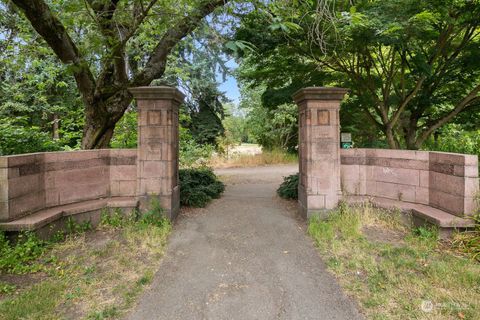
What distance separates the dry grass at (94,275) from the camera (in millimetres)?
2734

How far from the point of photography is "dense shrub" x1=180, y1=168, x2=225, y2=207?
20.6 feet

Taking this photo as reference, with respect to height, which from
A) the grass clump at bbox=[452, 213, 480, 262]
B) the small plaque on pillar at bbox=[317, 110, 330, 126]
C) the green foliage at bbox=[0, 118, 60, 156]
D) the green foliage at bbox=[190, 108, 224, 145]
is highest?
the green foliage at bbox=[190, 108, 224, 145]

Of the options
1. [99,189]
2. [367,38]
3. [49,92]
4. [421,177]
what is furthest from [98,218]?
[49,92]

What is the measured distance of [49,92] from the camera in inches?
647

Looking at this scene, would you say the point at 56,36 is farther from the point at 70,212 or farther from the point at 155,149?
the point at 70,212

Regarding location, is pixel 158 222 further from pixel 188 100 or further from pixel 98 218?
pixel 188 100

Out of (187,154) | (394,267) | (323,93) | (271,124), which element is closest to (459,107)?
(323,93)

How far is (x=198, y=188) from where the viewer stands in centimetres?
664

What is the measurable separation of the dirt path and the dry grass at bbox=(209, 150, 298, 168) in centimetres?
1011

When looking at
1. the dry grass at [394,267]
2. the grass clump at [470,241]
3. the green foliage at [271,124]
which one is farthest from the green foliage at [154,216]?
the green foliage at [271,124]

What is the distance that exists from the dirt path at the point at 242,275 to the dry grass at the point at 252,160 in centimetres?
1011

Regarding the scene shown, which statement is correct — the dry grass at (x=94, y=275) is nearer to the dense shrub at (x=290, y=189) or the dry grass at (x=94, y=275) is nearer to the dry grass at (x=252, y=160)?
the dense shrub at (x=290, y=189)

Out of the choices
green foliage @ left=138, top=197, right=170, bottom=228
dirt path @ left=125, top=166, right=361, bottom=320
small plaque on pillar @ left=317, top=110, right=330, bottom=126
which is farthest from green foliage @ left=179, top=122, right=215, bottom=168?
small plaque on pillar @ left=317, top=110, right=330, bottom=126

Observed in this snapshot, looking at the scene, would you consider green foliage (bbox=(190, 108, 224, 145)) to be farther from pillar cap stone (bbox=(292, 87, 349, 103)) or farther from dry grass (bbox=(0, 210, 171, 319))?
dry grass (bbox=(0, 210, 171, 319))
